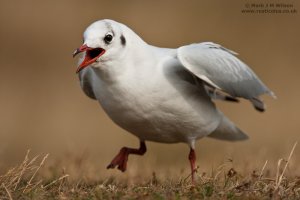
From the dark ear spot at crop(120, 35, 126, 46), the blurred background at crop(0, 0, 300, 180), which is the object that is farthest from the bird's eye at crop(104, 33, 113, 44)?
the blurred background at crop(0, 0, 300, 180)

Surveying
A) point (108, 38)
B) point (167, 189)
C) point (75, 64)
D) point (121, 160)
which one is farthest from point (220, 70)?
point (75, 64)

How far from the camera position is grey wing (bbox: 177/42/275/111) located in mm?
7297

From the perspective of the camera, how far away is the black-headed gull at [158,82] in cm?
698

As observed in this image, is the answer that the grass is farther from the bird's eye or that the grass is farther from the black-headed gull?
the bird's eye

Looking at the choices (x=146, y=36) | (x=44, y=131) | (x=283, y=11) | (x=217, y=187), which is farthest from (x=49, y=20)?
(x=217, y=187)

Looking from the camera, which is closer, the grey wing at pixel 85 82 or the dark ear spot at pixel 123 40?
the dark ear spot at pixel 123 40

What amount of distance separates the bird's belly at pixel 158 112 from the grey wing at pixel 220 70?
26cm

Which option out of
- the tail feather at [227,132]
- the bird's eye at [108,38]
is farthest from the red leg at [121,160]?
the bird's eye at [108,38]

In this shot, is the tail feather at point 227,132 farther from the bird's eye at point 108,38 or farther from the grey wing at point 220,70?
the bird's eye at point 108,38

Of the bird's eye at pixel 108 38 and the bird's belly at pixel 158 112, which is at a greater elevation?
the bird's eye at pixel 108 38

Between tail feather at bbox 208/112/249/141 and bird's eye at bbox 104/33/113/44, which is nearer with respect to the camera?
bird's eye at bbox 104/33/113/44

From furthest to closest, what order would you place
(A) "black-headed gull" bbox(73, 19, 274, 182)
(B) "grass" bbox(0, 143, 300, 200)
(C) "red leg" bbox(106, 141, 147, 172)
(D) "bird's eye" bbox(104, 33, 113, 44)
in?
(C) "red leg" bbox(106, 141, 147, 172) → (A) "black-headed gull" bbox(73, 19, 274, 182) → (D) "bird's eye" bbox(104, 33, 113, 44) → (B) "grass" bbox(0, 143, 300, 200)

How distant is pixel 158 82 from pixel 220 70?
23.8 inches

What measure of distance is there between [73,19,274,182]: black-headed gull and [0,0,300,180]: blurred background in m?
3.12
